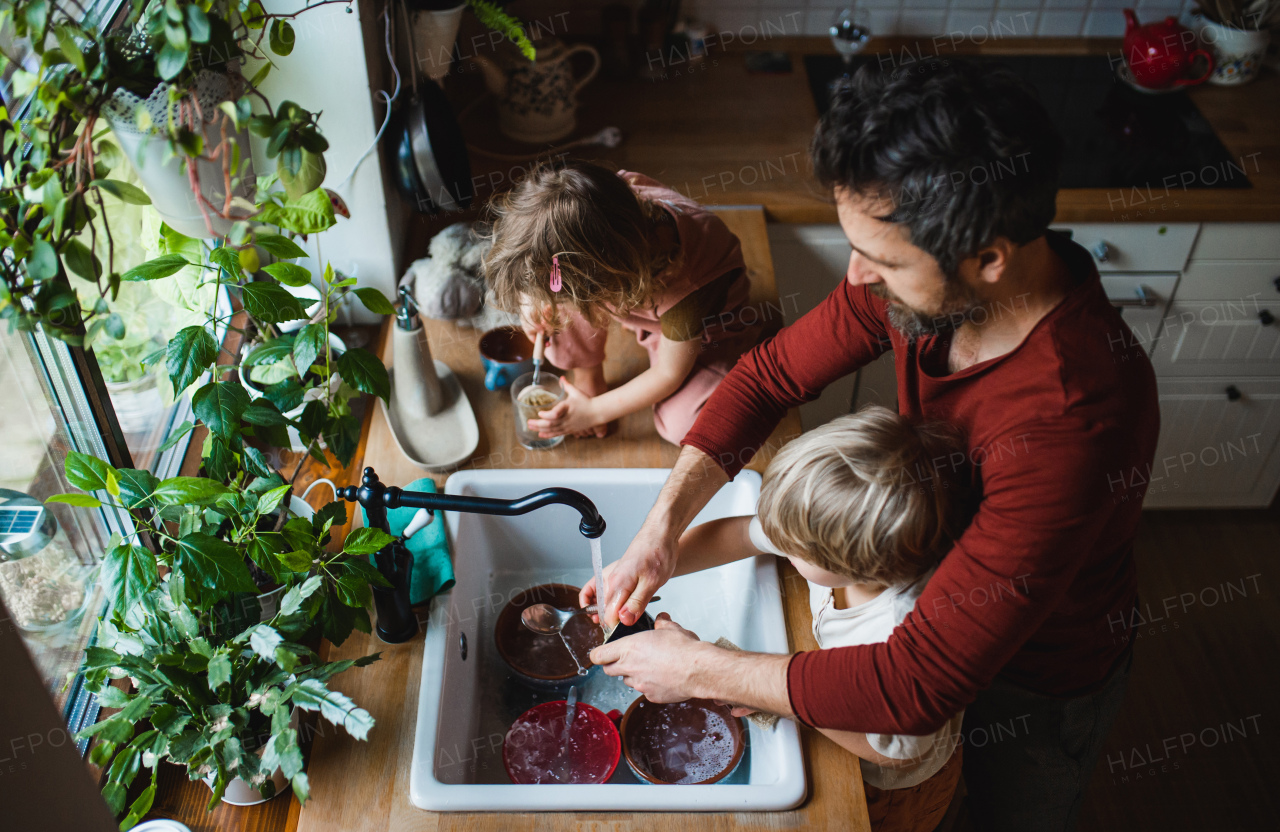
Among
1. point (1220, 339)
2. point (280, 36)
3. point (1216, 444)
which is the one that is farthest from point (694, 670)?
point (1216, 444)

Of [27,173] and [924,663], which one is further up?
[27,173]

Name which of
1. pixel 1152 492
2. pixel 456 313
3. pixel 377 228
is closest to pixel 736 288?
pixel 456 313

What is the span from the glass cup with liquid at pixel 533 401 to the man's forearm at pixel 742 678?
0.49m

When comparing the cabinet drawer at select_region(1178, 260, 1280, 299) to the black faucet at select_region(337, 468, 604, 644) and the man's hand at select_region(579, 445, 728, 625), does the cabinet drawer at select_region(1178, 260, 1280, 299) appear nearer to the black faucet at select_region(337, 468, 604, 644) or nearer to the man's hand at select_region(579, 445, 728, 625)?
the man's hand at select_region(579, 445, 728, 625)

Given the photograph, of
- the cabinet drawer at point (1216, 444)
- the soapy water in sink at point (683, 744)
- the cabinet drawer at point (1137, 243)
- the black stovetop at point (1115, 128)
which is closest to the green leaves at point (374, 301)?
the soapy water in sink at point (683, 744)

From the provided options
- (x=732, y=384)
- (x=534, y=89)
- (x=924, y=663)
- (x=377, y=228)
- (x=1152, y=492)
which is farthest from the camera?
(x=1152, y=492)

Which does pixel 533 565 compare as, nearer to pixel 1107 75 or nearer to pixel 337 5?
pixel 337 5

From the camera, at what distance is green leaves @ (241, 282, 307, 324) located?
38.1 inches

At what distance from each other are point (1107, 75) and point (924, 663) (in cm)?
196

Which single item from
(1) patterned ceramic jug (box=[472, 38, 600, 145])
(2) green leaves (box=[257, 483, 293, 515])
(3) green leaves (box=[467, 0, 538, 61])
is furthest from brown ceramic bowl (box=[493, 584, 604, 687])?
Result: (1) patterned ceramic jug (box=[472, 38, 600, 145])

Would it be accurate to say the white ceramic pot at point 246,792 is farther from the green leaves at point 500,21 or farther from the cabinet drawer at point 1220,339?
the cabinet drawer at point 1220,339

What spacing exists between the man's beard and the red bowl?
593 millimetres

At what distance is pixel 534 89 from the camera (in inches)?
80.0

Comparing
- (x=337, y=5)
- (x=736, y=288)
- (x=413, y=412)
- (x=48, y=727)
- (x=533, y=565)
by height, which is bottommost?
(x=533, y=565)
